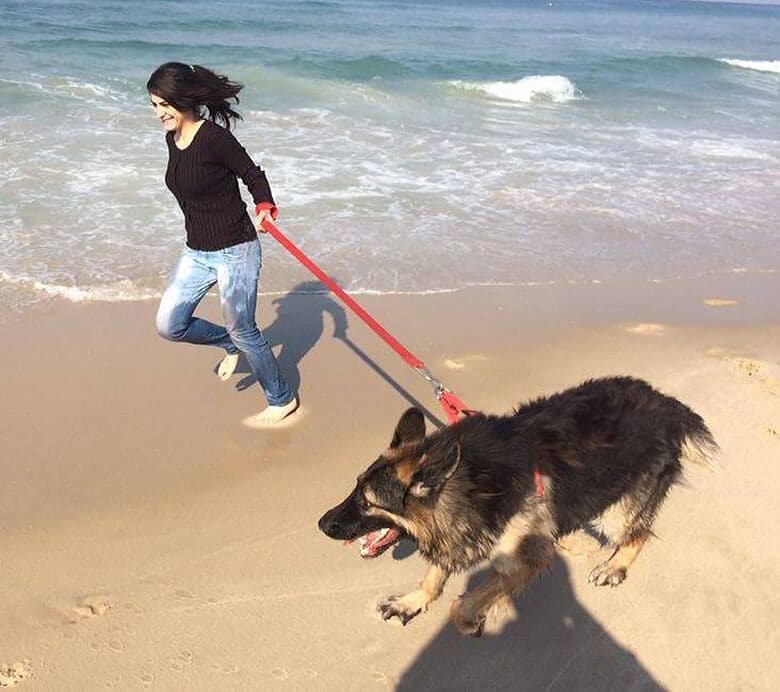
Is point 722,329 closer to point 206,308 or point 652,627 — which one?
point 652,627

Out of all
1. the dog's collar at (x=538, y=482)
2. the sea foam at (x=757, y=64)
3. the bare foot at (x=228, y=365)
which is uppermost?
the sea foam at (x=757, y=64)

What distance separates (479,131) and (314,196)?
6299 millimetres

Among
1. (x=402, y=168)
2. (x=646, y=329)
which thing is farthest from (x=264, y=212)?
(x=402, y=168)

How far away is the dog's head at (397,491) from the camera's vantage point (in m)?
2.85

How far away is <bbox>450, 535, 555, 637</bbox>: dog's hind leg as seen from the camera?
3.12 metres

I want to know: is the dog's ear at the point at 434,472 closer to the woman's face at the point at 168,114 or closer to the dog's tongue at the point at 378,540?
the dog's tongue at the point at 378,540

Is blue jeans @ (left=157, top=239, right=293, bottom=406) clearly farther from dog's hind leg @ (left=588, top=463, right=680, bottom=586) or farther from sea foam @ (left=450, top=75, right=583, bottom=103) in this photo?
sea foam @ (left=450, top=75, right=583, bottom=103)

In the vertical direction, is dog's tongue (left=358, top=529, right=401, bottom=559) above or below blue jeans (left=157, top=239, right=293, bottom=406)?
below

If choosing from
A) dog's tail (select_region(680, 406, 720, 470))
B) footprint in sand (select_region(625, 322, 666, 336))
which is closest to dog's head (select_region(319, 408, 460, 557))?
dog's tail (select_region(680, 406, 720, 470))

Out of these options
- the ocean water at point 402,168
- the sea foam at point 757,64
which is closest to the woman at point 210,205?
the ocean water at point 402,168

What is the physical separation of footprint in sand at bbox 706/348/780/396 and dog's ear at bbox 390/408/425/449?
367 cm

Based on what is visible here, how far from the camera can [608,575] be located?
3654 mm

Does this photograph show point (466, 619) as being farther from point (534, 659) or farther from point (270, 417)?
point (270, 417)

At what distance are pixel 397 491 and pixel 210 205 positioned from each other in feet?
7.28
